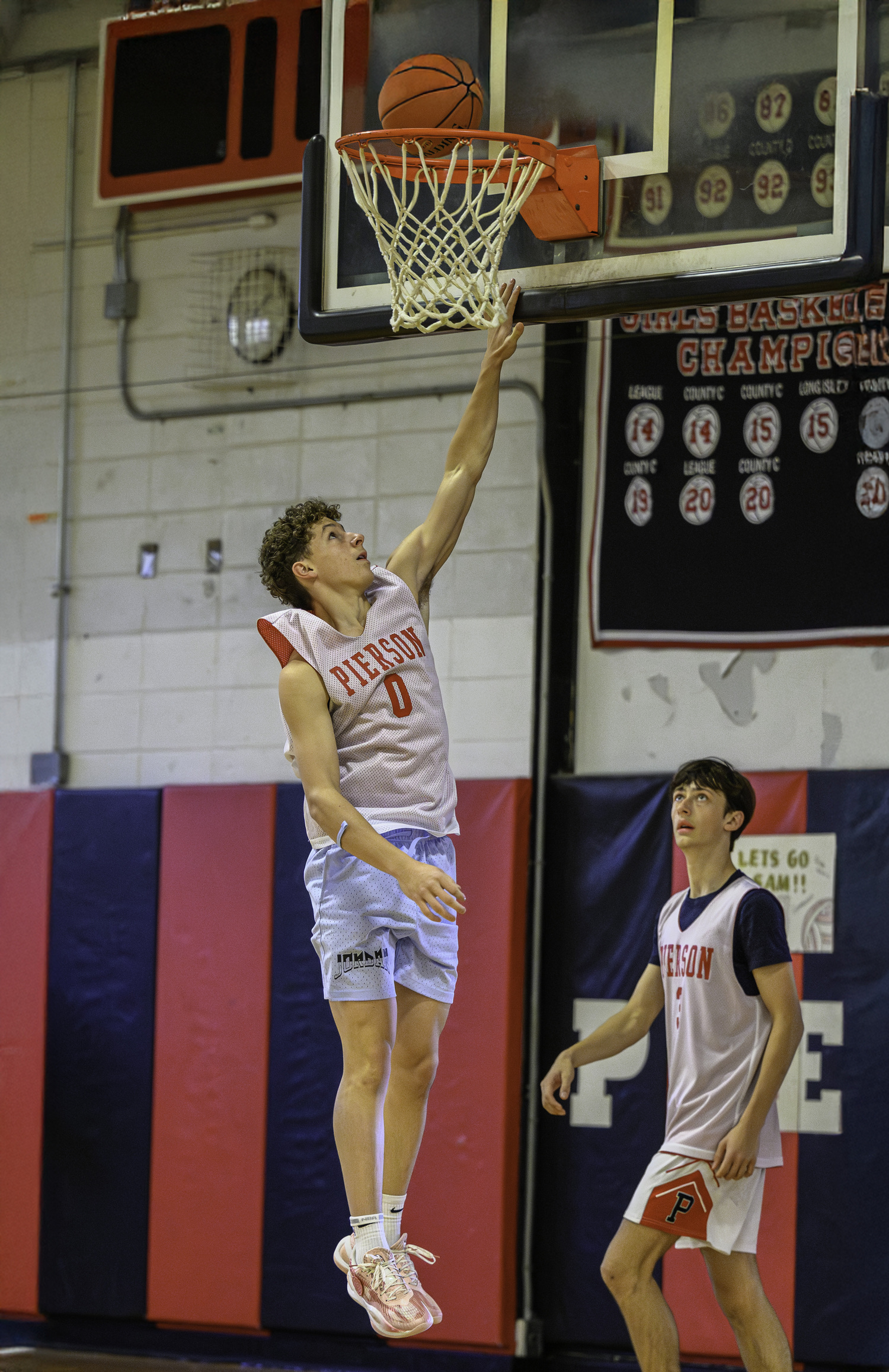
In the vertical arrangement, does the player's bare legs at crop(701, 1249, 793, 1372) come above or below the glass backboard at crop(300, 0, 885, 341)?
below

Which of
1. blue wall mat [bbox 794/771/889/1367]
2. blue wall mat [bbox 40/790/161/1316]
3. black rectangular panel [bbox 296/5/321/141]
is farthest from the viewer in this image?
black rectangular panel [bbox 296/5/321/141]

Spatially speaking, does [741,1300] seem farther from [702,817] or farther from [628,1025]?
[702,817]

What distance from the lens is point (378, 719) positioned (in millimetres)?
4457

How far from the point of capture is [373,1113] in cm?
431

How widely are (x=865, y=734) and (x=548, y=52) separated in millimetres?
3296

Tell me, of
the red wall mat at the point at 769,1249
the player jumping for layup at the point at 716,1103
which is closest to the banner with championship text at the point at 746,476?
the red wall mat at the point at 769,1249

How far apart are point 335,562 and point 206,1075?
406cm

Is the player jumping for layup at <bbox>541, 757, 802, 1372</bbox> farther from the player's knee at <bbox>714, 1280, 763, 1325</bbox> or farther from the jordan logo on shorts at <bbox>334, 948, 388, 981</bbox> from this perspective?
the jordan logo on shorts at <bbox>334, 948, 388, 981</bbox>

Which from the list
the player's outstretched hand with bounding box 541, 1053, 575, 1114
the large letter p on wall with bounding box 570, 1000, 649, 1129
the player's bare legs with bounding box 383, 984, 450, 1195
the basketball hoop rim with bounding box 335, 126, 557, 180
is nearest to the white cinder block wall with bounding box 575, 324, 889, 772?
the large letter p on wall with bounding box 570, 1000, 649, 1129

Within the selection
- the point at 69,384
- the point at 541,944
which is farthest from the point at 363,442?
the point at 541,944

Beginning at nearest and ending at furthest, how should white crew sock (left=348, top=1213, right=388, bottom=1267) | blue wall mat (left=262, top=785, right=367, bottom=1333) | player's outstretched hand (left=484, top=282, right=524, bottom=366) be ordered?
white crew sock (left=348, top=1213, right=388, bottom=1267)
player's outstretched hand (left=484, top=282, right=524, bottom=366)
blue wall mat (left=262, top=785, right=367, bottom=1333)

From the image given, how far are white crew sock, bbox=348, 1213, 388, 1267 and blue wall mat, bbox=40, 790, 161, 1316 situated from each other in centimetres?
404

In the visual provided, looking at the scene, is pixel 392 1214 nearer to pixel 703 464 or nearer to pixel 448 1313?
pixel 448 1313

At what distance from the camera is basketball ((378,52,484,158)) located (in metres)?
4.83
